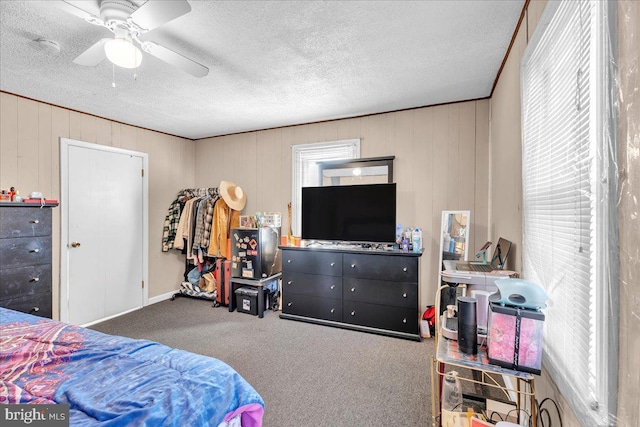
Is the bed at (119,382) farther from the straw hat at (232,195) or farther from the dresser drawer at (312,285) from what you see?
the straw hat at (232,195)

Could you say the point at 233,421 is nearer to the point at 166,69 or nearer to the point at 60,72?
the point at 166,69

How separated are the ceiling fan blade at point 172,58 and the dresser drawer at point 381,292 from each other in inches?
97.8

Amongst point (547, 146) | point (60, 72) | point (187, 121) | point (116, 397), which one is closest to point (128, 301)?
point (187, 121)

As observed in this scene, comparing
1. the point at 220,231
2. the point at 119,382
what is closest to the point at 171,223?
the point at 220,231

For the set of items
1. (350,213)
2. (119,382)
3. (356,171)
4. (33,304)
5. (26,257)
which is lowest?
(33,304)

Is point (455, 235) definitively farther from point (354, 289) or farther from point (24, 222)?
point (24, 222)

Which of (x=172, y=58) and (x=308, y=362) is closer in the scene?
(x=172, y=58)

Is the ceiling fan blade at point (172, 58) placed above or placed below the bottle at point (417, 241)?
above

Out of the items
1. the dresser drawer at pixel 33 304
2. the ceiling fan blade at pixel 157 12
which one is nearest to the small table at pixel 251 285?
the dresser drawer at pixel 33 304

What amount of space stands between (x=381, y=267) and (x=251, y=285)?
1805 millimetres

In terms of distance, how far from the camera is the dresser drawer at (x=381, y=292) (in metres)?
3.04

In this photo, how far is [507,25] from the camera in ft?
6.23

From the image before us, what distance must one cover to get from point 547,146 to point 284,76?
2.08 m

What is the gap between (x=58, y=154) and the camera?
3311 mm
